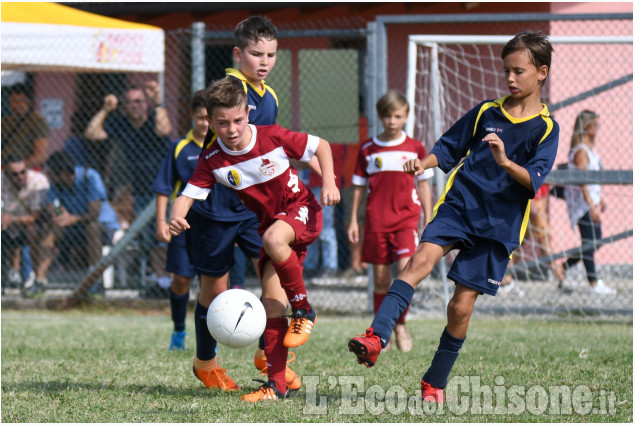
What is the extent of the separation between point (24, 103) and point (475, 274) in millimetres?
8270

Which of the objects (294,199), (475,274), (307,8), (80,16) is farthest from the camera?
(307,8)

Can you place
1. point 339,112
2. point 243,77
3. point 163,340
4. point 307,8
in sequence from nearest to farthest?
point 243,77 < point 163,340 < point 339,112 < point 307,8

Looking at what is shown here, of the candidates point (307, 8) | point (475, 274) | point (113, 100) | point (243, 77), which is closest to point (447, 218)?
point (475, 274)

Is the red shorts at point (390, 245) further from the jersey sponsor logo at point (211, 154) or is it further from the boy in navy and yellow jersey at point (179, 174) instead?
the jersey sponsor logo at point (211, 154)

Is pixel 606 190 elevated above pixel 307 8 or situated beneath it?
situated beneath

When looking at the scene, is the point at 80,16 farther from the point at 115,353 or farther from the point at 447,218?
the point at 447,218

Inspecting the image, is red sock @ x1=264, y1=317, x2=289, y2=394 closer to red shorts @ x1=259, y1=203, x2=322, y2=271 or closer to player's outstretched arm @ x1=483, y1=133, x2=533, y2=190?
red shorts @ x1=259, y1=203, x2=322, y2=271

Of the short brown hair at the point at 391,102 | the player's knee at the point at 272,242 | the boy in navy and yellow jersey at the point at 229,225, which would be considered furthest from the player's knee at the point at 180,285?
the player's knee at the point at 272,242

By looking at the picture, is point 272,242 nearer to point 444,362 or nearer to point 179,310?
point 444,362

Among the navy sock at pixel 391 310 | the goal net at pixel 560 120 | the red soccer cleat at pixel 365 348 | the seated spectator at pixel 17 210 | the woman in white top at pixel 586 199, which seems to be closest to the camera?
the red soccer cleat at pixel 365 348

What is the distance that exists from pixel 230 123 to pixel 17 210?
7.11 metres

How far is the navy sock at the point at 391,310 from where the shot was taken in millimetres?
4285

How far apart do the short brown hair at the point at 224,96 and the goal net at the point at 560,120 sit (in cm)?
434

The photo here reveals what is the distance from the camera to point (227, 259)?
5660mm
